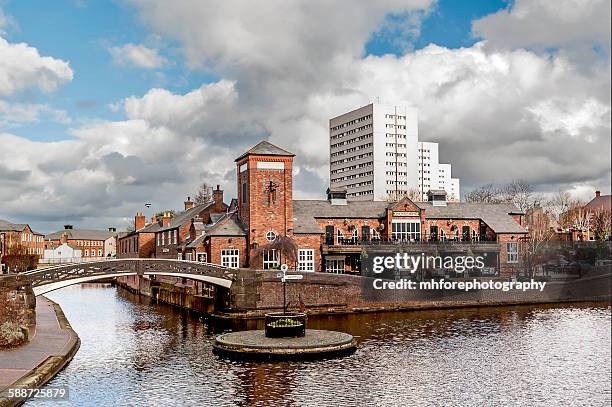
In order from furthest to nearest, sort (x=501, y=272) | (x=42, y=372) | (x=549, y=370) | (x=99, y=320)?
(x=501, y=272) → (x=99, y=320) → (x=549, y=370) → (x=42, y=372)

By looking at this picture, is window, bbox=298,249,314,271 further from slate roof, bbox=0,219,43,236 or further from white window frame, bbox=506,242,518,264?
slate roof, bbox=0,219,43,236

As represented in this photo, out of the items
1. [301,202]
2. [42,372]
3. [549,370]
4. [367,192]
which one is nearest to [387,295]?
[301,202]

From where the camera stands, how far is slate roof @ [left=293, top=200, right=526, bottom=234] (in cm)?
5153

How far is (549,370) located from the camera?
24266 millimetres

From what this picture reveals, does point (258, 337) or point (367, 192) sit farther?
point (367, 192)

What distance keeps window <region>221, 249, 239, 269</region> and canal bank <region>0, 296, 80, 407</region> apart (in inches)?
587

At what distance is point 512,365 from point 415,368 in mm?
4283

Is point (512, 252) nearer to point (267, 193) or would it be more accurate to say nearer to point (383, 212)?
point (383, 212)

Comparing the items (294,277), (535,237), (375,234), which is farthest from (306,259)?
(535,237)

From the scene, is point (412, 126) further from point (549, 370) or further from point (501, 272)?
point (549, 370)

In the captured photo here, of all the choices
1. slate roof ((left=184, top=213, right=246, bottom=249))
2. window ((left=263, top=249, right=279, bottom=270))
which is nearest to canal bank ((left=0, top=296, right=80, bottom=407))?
Result: slate roof ((left=184, top=213, right=246, bottom=249))

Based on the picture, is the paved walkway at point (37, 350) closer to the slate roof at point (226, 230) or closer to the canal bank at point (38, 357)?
the canal bank at point (38, 357)

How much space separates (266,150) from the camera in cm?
4809

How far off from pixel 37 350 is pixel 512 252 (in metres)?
42.0
